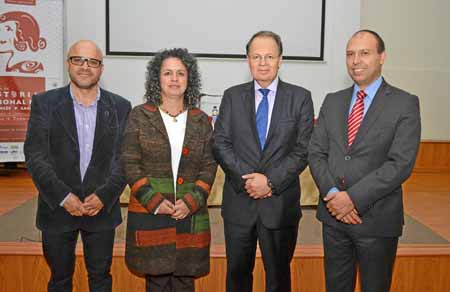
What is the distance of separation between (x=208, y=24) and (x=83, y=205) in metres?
4.13

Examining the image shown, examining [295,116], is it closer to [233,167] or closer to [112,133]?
[233,167]

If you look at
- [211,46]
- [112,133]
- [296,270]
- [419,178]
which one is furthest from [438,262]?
[211,46]

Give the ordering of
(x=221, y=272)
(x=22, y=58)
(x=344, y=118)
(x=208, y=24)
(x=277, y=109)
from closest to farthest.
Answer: (x=344, y=118) < (x=277, y=109) < (x=221, y=272) < (x=22, y=58) < (x=208, y=24)

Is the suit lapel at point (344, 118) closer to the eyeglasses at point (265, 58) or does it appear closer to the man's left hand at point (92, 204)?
the eyeglasses at point (265, 58)

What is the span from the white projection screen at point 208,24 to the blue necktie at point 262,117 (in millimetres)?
3804

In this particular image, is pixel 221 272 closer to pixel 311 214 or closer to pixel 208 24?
pixel 311 214

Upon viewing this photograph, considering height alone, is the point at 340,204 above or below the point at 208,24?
below

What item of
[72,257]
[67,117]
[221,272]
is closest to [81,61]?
[67,117]

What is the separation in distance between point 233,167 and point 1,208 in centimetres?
280

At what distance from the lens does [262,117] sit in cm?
221

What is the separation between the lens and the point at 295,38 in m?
5.95

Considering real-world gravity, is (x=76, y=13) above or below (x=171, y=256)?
above

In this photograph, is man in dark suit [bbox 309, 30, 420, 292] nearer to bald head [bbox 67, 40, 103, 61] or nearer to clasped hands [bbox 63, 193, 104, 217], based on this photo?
clasped hands [bbox 63, 193, 104, 217]

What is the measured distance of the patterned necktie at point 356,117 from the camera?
2049 mm
